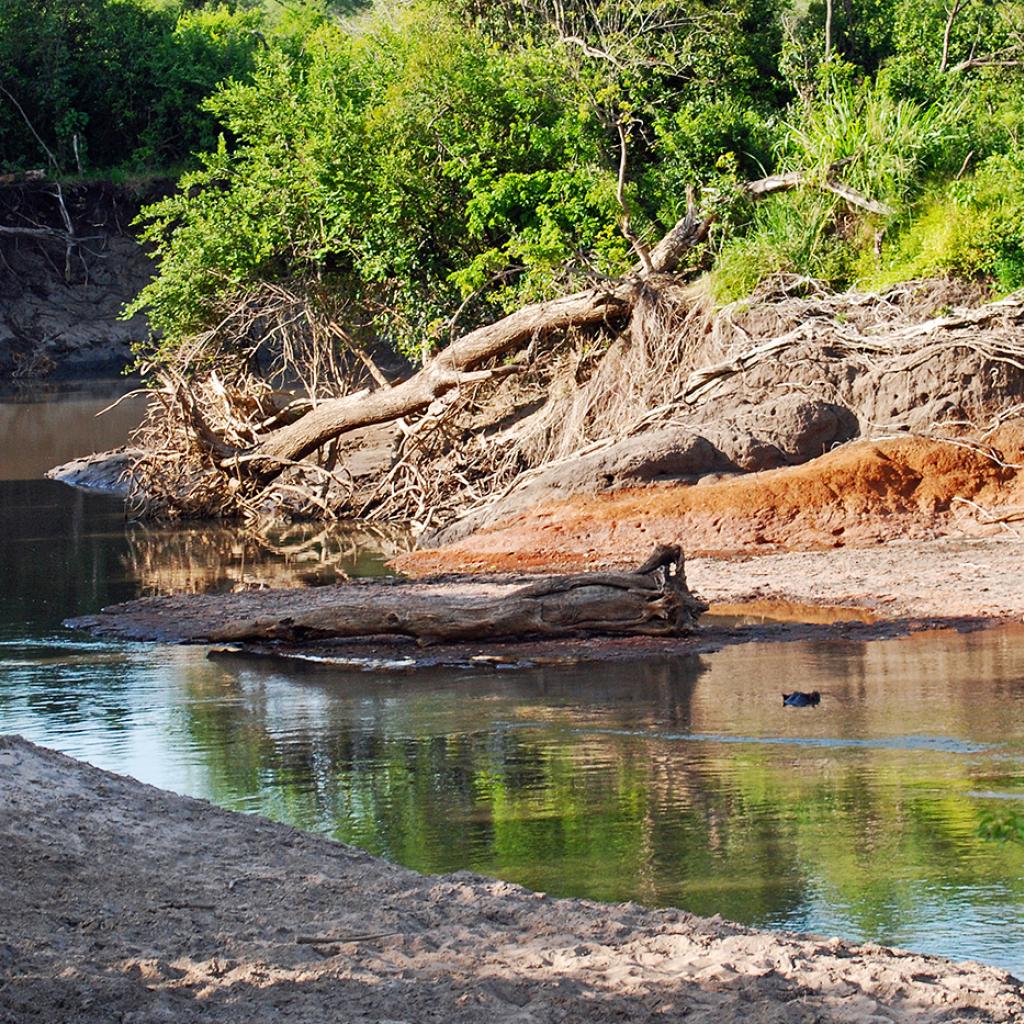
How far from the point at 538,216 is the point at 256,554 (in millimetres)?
7126

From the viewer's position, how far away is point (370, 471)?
22250mm

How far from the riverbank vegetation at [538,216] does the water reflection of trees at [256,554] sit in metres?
0.90

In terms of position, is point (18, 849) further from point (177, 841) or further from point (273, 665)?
point (273, 665)

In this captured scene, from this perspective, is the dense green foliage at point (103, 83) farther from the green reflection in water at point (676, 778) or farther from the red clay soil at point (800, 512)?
the green reflection in water at point (676, 778)

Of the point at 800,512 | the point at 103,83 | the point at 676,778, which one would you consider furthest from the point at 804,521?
the point at 103,83

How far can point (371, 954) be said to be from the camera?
5.32 meters

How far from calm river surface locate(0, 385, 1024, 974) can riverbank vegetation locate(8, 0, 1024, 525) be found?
26.3 ft

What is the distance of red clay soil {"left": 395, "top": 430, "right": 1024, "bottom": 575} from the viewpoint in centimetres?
1625

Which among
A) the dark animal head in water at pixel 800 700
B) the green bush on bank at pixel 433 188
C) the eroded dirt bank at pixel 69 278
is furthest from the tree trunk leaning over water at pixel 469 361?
the eroded dirt bank at pixel 69 278

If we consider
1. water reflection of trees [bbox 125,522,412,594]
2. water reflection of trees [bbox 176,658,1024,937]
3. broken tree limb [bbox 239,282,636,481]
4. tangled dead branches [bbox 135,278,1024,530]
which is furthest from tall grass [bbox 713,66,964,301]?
water reflection of trees [bbox 176,658,1024,937]

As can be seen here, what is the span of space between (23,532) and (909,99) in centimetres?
1277

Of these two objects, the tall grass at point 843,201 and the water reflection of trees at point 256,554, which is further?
the tall grass at point 843,201

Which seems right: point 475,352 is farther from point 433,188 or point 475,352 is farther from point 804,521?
point 804,521

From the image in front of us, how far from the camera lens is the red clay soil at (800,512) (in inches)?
640
